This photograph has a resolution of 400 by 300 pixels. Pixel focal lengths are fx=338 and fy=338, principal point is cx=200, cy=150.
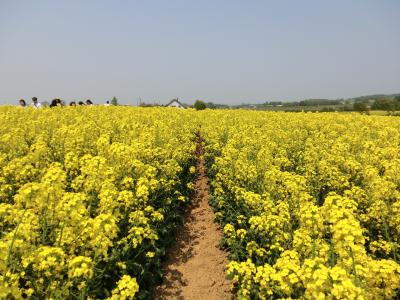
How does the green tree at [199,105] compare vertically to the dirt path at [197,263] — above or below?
above

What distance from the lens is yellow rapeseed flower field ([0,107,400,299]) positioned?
3.85m

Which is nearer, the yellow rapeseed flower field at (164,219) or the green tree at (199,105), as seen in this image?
the yellow rapeseed flower field at (164,219)

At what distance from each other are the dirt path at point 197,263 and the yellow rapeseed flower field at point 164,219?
347 mm

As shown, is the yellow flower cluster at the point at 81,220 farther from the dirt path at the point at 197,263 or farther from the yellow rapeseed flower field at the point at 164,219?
A: the dirt path at the point at 197,263

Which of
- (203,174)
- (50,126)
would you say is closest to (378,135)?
(203,174)

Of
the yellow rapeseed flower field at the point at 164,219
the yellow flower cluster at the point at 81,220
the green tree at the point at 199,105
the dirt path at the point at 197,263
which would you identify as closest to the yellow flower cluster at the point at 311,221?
the yellow rapeseed flower field at the point at 164,219

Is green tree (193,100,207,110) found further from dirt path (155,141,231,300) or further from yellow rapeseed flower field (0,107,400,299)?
dirt path (155,141,231,300)

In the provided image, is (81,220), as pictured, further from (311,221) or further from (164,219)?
(164,219)

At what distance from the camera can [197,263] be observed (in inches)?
288

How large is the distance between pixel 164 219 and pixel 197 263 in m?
1.26

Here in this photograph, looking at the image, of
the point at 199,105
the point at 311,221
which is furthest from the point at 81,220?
the point at 199,105

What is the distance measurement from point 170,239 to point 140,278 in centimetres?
195

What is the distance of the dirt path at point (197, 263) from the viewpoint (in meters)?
6.34

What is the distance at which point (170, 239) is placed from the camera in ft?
25.5
